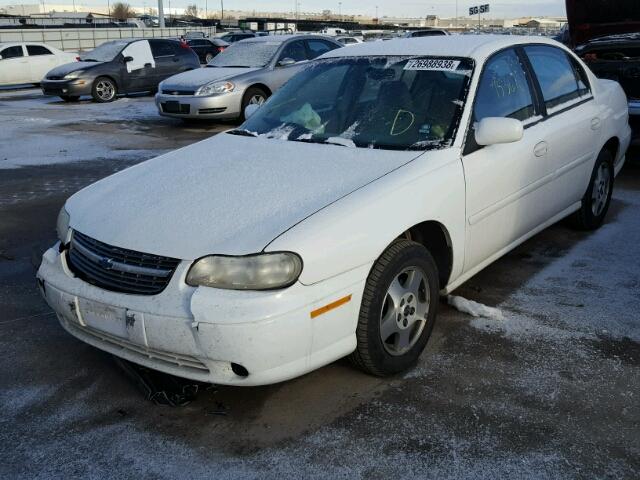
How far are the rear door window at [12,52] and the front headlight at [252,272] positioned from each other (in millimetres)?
19262

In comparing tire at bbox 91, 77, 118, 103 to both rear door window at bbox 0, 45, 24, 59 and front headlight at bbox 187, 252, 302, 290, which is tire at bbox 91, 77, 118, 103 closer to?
rear door window at bbox 0, 45, 24, 59

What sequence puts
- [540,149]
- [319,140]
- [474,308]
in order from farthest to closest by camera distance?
1. [540,149]
2. [474,308]
3. [319,140]

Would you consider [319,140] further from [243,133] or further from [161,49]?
[161,49]

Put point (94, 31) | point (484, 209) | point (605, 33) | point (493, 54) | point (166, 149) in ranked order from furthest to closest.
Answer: point (94, 31), point (166, 149), point (605, 33), point (493, 54), point (484, 209)

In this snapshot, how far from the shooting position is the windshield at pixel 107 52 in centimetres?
1627

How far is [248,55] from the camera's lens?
487 inches

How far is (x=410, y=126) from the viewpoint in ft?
12.2

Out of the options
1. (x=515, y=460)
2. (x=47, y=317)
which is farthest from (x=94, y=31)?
(x=515, y=460)

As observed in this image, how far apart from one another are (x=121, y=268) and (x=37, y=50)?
19.3 m

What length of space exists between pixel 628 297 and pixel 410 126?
1.77 m

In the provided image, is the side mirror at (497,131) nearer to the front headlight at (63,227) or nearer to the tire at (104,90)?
the front headlight at (63,227)

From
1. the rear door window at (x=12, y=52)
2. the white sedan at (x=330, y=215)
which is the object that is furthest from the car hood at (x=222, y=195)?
the rear door window at (x=12, y=52)

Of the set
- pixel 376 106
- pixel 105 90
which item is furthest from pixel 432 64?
pixel 105 90

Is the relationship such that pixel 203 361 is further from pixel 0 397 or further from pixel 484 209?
pixel 484 209
